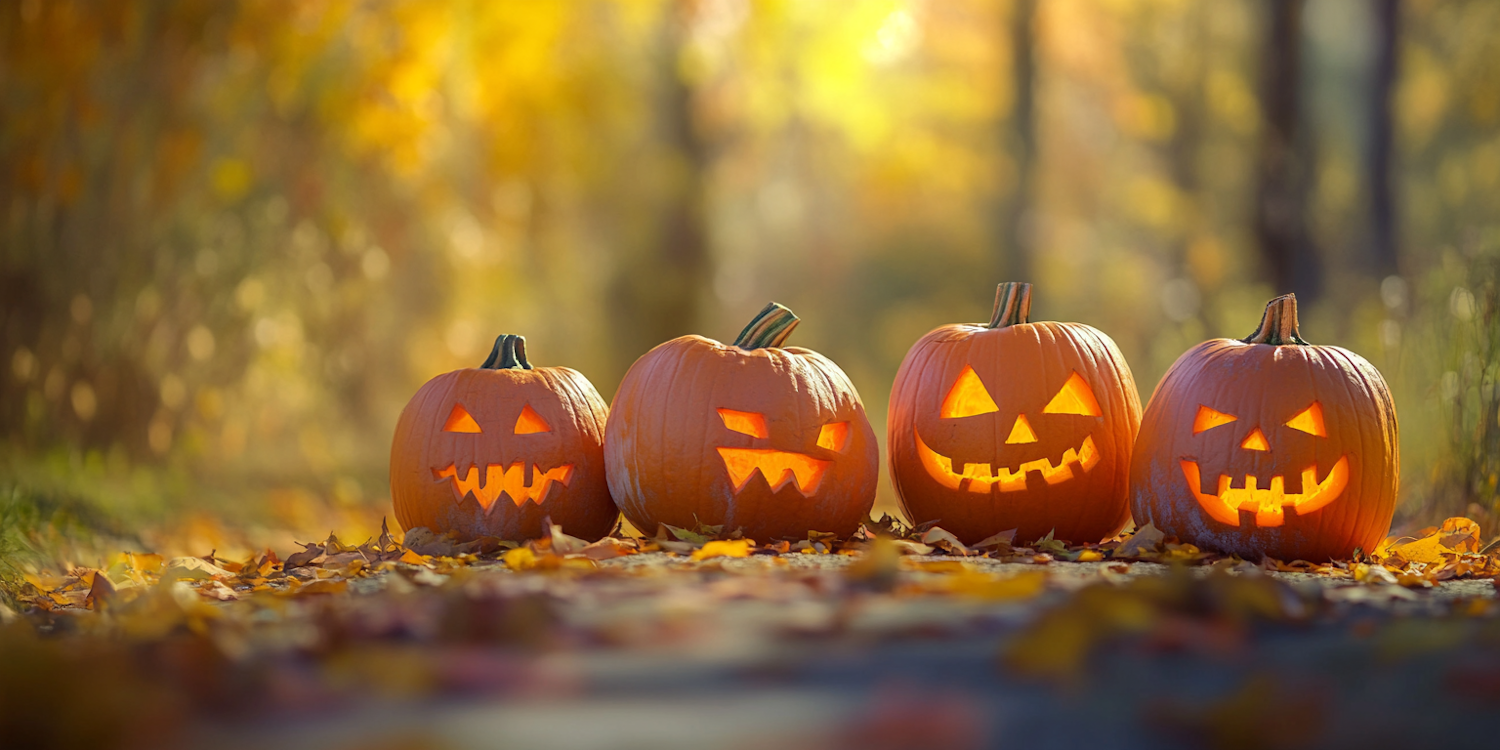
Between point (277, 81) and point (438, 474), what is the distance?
17.2 feet

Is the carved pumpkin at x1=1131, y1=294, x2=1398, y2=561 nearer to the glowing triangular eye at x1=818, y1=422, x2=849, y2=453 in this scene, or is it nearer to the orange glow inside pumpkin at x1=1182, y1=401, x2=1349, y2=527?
the orange glow inside pumpkin at x1=1182, y1=401, x2=1349, y2=527

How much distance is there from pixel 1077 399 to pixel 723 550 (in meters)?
1.36

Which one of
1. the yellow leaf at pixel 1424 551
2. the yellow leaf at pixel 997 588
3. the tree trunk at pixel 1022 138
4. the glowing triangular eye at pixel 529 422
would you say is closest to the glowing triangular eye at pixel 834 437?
the glowing triangular eye at pixel 529 422

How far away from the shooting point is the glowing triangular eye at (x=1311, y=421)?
3629 millimetres

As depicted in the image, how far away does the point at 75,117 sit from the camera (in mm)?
7004

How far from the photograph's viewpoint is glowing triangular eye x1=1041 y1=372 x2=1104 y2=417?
3.91 metres

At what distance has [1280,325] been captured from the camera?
396 cm

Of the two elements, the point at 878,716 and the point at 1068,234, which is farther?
the point at 1068,234

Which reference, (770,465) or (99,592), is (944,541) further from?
(99,592)

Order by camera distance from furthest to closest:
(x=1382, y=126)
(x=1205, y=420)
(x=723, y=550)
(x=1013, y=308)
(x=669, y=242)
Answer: (x=669, y=242), (x=1382, y=126), (x=1013, y=308), (x=1205, y=420), (x=723, y=550)

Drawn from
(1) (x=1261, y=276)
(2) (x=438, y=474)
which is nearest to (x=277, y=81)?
(2) (x=438, y=474)

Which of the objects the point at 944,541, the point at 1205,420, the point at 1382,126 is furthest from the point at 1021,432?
the point at 1382,126

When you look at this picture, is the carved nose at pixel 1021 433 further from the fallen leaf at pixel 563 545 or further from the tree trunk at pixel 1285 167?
the tree trunk at pixel 1285 167

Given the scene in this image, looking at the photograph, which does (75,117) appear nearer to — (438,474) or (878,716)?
(438,474)
